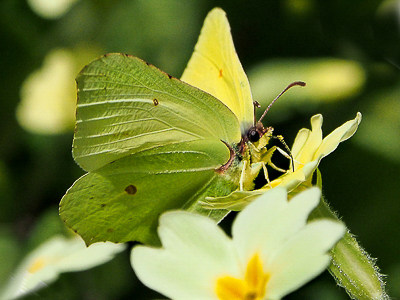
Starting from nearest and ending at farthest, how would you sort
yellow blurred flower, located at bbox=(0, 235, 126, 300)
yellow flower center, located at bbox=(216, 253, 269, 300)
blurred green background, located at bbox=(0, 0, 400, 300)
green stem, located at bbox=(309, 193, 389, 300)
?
1. yellow flower center, located at bbox=(216, 253, 269, 300)
2. green stem, located at bbox=(309, 193, 389, 300)
3. yellow blurred flower, located at bbox=(0, 235, 126, 300)
4. blurred green background, located at bbox=(0, 0, 400, 300)

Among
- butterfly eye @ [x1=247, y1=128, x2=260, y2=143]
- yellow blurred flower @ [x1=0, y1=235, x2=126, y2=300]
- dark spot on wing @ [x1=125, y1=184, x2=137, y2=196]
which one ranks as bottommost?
yellow blurred flower @ [x1=0, y1=235, x2=126, y2=300]

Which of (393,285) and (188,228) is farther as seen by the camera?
(393,285)

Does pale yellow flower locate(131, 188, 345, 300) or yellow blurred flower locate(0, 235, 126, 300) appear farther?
yellow blurred flower locate(0, 235, 126, 300)

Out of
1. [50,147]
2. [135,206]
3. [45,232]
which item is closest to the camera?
[135,206]

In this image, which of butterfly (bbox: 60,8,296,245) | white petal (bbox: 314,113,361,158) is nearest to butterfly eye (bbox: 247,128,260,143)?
butterfly (bbox: 60,8,296,245)

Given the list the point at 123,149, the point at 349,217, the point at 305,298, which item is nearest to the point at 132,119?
the point at 123,149

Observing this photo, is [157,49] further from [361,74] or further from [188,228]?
[188,228]

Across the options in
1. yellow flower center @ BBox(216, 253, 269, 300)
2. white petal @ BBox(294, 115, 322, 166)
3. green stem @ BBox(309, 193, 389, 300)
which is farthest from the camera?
white petal @ BBox(294, 115, 322, 166)

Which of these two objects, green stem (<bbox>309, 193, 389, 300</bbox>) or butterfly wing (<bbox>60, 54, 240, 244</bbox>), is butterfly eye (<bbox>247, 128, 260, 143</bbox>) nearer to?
→ butterfly wing (<bbox>60, 54, 240, 244</bbox>)

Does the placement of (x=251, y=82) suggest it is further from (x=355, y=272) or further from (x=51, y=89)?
(x=355, y=272)
